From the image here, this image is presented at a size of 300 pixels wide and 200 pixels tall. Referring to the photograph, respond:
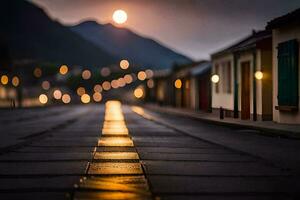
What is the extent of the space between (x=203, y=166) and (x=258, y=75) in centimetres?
1961

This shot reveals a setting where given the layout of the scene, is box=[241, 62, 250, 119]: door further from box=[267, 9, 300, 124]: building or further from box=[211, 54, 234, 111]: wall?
box=[267, 9, 300, 124]: building

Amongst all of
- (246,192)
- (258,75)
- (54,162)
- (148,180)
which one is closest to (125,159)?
(54,162)

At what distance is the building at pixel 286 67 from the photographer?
85.2 feet

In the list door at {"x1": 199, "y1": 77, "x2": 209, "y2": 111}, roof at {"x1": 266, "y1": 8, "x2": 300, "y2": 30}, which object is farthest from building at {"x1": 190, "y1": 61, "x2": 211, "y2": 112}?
roof at {"x1": 266, "y1": 8, "x2": 300, "y2": 30}

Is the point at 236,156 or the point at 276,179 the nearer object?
the point at 276,179

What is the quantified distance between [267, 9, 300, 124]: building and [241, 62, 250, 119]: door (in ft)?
21.1

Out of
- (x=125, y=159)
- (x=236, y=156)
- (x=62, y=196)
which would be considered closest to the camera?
(x=62, y=196)

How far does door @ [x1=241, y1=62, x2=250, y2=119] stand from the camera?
119ft

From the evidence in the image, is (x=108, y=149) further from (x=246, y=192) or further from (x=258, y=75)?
(x=258, y=75)

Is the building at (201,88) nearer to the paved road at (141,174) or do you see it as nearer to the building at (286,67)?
the building at (286,67)

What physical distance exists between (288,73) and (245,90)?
10131 millimetres

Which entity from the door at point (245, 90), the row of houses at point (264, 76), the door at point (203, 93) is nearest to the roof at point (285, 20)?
the row of houses at point (264, 76)

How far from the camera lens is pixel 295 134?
70.1 ft

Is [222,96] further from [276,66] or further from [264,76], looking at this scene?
[276,66]
